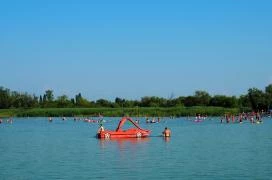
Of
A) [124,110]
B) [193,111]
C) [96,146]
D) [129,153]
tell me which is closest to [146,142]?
[96,146]

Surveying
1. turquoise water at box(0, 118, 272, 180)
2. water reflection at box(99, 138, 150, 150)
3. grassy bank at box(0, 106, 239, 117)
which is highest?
grassy bank at box(0, 106, 239, 117)

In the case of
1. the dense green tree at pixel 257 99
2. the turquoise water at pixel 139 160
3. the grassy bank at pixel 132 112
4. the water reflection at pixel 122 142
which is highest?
the dense green tree at pixel 257 99

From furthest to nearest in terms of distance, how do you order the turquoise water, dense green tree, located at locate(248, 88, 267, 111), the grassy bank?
dense green tree, located at locate(248, 88, 267, 111) < the grassy bank < the turquoise water

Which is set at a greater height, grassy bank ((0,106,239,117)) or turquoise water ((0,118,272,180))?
grassy bank ((0,106,239,117))

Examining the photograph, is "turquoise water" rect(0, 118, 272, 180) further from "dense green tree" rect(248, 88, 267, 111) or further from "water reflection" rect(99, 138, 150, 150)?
"dense green tree" rect(248, 88, 267, 111)

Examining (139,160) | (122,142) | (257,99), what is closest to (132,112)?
(257,99)

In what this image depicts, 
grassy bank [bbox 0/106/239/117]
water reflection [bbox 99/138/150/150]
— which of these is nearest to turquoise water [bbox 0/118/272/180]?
water reflection [bbox 99/138/150/150]

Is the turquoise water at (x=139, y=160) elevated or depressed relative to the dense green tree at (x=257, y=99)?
depressed

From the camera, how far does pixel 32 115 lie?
18288cm

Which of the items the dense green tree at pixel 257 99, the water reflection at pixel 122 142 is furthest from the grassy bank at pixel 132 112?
the water reflection at pixel 122 142

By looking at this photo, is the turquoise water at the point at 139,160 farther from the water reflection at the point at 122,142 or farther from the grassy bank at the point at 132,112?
the grassy bank at the point at 132,112

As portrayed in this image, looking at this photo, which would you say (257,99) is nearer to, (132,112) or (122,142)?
(132,112)

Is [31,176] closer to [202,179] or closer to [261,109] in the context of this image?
[202,179]

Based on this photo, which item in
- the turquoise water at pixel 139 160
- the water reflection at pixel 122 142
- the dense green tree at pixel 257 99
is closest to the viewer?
the turquoise water at pixel 139 160
